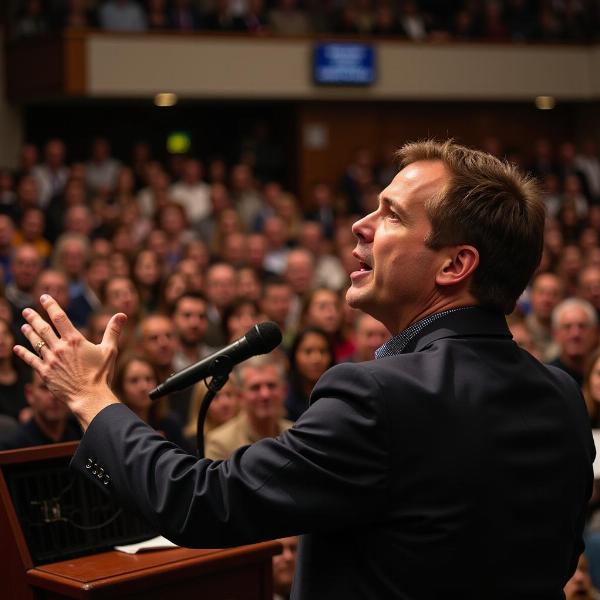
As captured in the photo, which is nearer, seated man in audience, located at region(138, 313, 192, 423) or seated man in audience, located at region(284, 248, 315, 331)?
seated man in audience, located at region(138, 313, 192, 423)

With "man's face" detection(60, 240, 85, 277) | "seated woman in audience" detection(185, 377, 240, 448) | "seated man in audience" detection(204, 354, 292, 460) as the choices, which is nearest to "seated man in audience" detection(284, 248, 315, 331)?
"man's face" detection(60, 240, 85, 277)

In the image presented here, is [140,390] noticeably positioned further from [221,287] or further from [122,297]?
[221,287]

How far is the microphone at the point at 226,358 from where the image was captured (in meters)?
1.67

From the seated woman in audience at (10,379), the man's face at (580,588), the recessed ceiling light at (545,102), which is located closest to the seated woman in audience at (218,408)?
the seated woman in audience at (10,379)

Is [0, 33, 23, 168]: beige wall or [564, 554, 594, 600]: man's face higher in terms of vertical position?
[0, 33, 23, 168]: beige wall

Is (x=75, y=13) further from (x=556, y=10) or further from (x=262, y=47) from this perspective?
(x=556, y=10)

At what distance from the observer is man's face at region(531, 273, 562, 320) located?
644cm

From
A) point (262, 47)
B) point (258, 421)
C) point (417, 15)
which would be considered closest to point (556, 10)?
point (417, 15)

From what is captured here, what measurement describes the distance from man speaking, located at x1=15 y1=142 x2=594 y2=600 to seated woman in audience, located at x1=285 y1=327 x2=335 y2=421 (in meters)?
3.18

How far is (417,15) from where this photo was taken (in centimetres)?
1172

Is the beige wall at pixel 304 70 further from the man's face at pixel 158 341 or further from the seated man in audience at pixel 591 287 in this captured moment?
the man's face at pixel 158 341

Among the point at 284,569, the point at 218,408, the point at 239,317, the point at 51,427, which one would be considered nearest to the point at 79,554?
the point at 284,569

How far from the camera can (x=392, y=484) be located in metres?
1.40

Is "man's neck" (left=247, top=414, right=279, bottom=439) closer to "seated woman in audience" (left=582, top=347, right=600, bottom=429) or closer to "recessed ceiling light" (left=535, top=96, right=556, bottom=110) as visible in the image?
"seated woman in audience" (left=582, top=347, right=600, bottom=429)
